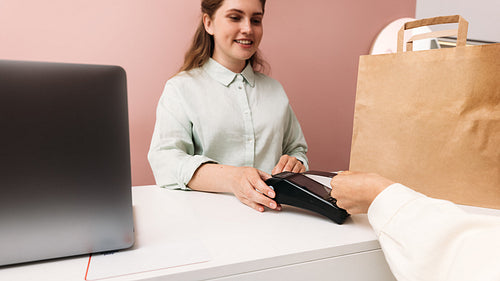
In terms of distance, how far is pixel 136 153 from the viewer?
160cm

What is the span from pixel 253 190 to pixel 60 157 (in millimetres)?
368

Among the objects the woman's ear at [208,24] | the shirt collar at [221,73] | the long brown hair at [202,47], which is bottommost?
the shirt collar at [221,73]

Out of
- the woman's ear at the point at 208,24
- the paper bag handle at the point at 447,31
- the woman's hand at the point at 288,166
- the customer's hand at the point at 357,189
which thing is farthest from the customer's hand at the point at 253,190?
the woman's ear at the point at 208,24

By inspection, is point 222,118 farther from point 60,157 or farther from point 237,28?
point 60,157

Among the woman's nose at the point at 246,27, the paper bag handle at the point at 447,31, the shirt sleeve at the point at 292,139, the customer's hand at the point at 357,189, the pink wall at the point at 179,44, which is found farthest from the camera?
the pink wall at the point at 179,44

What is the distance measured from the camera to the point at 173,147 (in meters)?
0.94

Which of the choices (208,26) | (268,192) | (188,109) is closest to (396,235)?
(268,192)

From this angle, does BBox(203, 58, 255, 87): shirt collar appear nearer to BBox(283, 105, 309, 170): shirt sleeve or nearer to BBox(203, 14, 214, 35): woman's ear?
BBox(203, 14, 214, 35): woman's ear

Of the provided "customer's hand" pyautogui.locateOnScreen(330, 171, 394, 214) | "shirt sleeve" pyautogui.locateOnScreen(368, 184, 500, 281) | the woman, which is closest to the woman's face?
the woman

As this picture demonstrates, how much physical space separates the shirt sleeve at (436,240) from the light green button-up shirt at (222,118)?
0.62 meters

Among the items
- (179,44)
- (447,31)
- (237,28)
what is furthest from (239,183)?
(179,44)

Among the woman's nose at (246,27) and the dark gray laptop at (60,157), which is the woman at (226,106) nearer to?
the woman's nose at (246,27)

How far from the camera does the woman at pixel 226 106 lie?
3.33 ft

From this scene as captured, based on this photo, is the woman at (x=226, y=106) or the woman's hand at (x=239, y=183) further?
the woman at (x=226, y=106)
